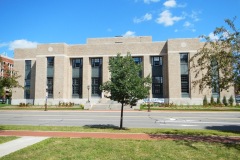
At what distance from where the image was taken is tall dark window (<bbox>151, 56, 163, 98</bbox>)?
4388cm

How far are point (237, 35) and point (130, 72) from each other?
6.83 meters

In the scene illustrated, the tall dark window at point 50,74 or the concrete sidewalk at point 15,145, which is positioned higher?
the tall dark window at point 50,74

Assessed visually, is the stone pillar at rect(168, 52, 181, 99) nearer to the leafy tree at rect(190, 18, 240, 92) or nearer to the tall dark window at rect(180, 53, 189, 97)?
the tall dark window at rect(180, 53, 189, 97)

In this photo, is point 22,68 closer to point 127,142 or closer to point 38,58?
point 38,58

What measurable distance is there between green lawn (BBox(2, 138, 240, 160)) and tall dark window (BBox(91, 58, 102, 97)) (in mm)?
35083

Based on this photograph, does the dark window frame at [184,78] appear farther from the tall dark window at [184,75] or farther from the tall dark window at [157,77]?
the tall dark window at [157,77]

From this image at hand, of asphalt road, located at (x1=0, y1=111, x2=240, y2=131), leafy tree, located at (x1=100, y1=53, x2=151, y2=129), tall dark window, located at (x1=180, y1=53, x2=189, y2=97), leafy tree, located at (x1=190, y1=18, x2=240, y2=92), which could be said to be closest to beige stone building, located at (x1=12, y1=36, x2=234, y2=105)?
tall dark window, located at (x1=180, y1=53, x2=189, y2=97)

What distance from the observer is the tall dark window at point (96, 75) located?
45.5 meters

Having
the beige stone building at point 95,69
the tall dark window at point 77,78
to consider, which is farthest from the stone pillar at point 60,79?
the tall dark window at point 77,78

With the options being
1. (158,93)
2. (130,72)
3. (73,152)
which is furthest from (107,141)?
(158,93)

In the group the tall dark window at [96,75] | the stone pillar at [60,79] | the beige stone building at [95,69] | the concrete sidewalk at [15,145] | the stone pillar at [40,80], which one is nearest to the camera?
the concrete sidewalk at [15,145]

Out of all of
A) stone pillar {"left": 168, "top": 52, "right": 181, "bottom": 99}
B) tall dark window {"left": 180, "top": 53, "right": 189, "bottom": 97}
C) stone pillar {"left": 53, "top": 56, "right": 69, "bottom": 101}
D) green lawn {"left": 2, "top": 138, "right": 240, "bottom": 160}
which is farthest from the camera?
stone pillar {"left": 53, "top": 56, "right": 69, "bottom": 101}

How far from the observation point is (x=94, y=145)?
30.9 feet

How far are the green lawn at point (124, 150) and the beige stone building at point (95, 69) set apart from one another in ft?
105
